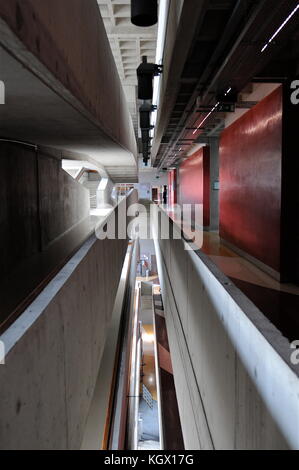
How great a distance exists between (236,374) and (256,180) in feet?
13.8

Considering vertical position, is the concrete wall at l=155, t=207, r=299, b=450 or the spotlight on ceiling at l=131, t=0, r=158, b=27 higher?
the spotlight on ceiling at l=131, t=0, r=158, b=27

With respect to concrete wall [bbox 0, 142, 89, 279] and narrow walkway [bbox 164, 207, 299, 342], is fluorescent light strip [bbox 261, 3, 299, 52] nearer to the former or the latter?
narrow walkway [bbox 164, 207, 299, 342]

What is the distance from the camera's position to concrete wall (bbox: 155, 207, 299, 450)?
4.51ft

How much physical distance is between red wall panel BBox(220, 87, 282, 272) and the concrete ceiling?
12.6 feet

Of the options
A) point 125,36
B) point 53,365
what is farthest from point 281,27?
point 125,36

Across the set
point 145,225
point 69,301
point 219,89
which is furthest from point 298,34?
point 145,225

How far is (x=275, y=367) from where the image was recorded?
1.42m

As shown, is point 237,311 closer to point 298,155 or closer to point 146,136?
point 298,155

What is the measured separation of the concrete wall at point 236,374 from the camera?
1376 mm

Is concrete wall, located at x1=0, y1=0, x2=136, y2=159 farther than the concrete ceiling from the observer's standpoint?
No

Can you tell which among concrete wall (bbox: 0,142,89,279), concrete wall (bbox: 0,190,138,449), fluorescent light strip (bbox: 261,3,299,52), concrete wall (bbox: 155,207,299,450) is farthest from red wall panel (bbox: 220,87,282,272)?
concrete wall (bbox: 0,142,89,279)

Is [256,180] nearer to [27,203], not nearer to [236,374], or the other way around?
[27,203]

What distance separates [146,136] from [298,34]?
32.4ft

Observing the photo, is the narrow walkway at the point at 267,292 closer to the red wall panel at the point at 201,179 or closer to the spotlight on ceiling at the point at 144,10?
the spotlight on ceiling at the point at 144,10
